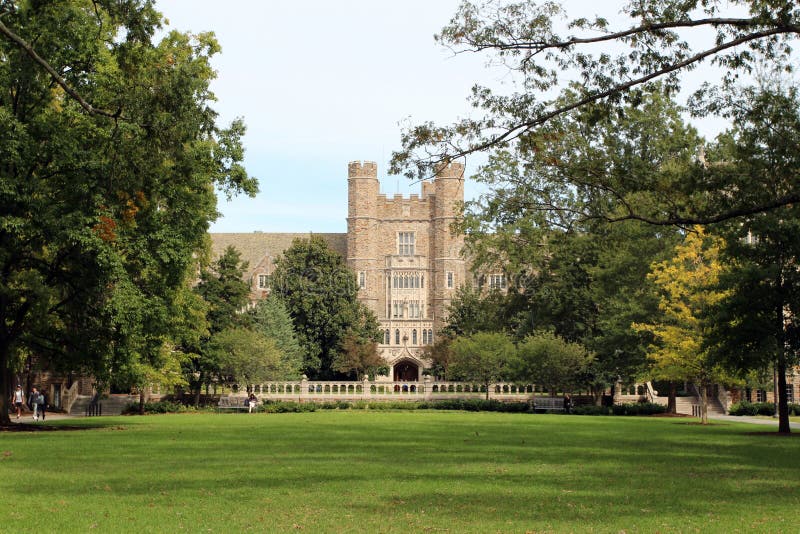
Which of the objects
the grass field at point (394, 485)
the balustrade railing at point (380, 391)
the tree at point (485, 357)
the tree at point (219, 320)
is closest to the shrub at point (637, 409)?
the tree at point (485, 357)

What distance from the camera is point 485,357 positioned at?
176ft

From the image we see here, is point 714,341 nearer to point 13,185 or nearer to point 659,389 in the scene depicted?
point 13,185

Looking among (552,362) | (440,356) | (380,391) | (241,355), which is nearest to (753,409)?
(552,362)

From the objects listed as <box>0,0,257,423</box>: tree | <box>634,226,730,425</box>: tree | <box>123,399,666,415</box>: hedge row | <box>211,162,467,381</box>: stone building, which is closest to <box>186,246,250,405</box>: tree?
<box>123,399,666,415</box>: hedge row

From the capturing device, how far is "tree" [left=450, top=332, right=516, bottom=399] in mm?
53625

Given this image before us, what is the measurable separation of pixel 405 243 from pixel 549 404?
1575 inches

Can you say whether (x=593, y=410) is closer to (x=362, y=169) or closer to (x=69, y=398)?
(x=69, y=398)

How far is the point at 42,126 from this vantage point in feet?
77.2

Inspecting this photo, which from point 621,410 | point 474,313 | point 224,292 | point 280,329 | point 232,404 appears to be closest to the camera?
point 621,410

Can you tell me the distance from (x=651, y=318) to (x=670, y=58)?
27.8 meters

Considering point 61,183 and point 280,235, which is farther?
point 280,235

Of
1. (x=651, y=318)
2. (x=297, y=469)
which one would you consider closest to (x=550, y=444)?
(x=297, y=469)

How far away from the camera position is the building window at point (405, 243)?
86.9 metres

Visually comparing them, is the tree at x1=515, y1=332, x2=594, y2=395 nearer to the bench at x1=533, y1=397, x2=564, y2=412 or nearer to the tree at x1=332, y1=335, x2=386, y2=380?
the bench at x1=533, y1=397, x2=564, y2=412
